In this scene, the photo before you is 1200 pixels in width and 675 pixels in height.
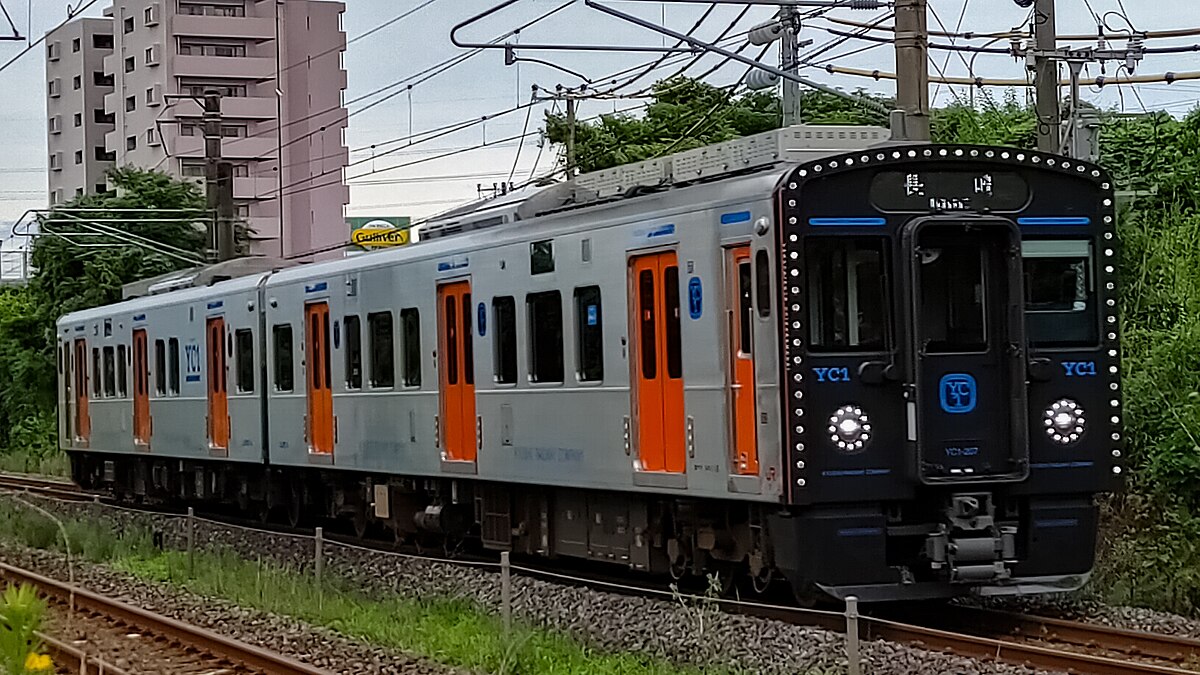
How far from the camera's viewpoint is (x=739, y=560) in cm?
1311

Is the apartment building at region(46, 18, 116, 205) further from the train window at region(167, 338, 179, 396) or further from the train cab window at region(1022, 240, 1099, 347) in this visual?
the train cab window at region(1022, 240, 1099, 347)

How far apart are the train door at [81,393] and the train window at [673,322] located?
Result: 19068 mm

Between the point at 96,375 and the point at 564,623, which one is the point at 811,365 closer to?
the point at 564,623

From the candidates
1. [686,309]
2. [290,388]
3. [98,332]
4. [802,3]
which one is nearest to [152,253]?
[98,332]

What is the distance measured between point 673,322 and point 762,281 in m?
1.36

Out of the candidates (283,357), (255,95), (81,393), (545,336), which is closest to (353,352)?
(283,357)

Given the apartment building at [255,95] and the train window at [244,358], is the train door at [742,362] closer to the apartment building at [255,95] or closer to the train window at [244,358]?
the train window at [244,358]

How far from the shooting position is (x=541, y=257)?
15.4 m

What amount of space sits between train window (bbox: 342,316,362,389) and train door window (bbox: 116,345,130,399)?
9379mm

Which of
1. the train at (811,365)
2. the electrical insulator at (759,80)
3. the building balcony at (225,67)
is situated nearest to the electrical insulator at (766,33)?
the electrical insulator at (759,80)

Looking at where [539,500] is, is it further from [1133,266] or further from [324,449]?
[1133,266]

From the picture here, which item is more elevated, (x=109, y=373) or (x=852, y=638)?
(x=109, y=373)

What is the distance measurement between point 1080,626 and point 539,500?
587 cm

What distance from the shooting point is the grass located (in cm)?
1120
